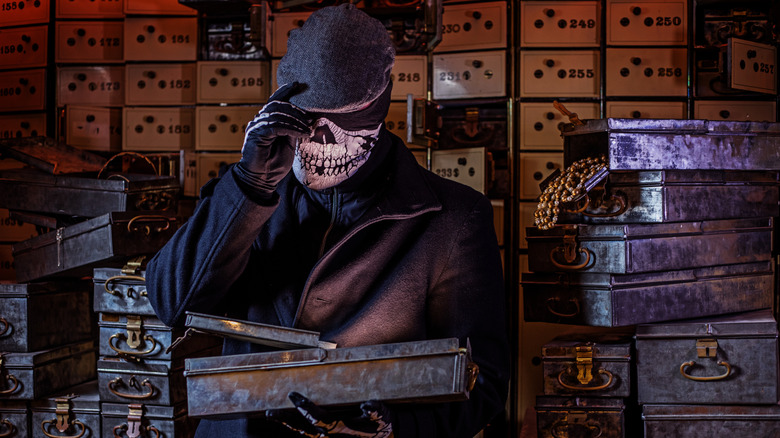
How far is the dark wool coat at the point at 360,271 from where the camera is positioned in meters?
1.32

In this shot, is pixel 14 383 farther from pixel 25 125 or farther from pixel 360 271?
pixel 360 271

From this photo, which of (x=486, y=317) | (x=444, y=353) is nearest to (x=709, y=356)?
(x=486, y=317)

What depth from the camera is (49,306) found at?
341cm

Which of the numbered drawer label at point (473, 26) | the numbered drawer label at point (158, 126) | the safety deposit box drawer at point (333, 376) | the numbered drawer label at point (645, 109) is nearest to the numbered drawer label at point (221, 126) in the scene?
the numbered drawer label at point (158, 126)

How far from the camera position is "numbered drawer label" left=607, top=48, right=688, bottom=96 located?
4.09 meters

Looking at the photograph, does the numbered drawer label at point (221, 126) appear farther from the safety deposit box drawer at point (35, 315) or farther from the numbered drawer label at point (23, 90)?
the safety deposit box drawer at point (35, 315)

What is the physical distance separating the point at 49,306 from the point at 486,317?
2.68m

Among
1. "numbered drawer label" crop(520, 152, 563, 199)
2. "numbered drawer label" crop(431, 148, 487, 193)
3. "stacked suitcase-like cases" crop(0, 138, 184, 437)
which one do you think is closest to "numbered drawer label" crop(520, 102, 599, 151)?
"numbered drawer label" crop(520, 152, 563, 199)

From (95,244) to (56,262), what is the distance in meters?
0.29

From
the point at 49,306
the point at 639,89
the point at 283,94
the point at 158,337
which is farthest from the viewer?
the point at 639,89

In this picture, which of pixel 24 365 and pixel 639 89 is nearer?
pixel 24 365

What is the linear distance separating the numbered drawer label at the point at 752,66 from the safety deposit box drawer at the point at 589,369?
5.42ft

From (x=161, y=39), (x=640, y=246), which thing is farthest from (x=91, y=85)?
(x=640, y=246)

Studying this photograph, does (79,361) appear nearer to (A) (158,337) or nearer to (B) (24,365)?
(B) (24,365)
